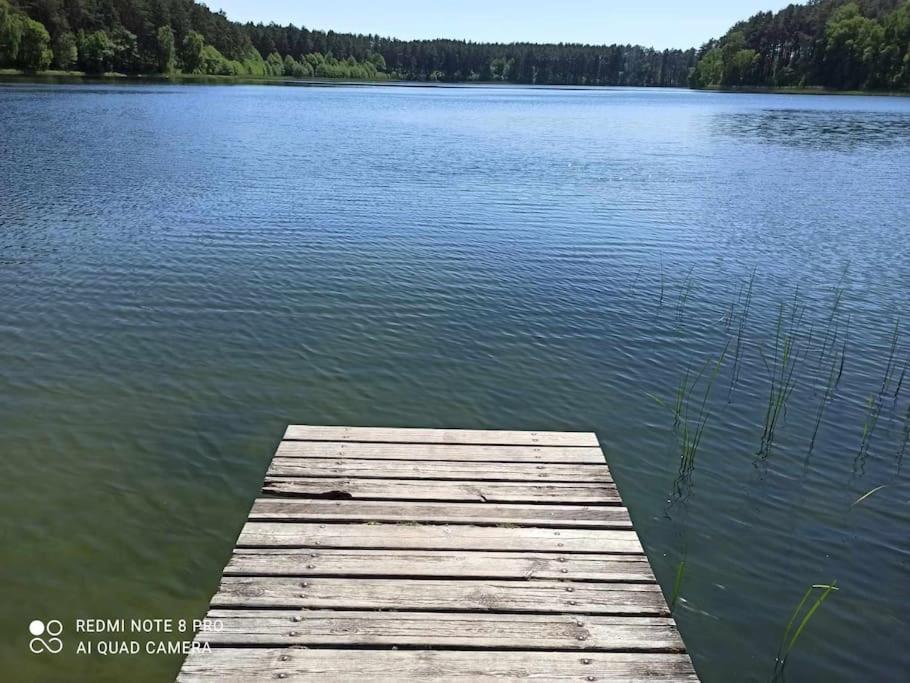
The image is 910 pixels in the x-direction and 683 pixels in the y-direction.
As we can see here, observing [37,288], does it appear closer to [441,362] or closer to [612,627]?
[441,362]

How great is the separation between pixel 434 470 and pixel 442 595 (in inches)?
70.5

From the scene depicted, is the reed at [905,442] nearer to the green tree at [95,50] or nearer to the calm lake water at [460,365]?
the calm lake water at [460,365]

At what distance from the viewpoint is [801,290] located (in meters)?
14.9

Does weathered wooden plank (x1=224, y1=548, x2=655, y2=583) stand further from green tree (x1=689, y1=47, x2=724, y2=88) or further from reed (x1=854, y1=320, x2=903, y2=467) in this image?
green tree (x1=689, y1=47, x2=724, y2=88)

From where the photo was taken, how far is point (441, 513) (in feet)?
18.5

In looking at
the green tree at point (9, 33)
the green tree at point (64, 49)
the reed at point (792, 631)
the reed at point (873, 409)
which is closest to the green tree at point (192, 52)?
the green tree at point (64, 49)

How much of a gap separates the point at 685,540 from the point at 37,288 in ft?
41.9

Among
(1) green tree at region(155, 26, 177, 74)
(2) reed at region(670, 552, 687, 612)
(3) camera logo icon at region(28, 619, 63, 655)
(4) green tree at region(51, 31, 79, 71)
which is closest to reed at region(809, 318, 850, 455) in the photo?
(2) reed at region(670, 552, 687, 612)

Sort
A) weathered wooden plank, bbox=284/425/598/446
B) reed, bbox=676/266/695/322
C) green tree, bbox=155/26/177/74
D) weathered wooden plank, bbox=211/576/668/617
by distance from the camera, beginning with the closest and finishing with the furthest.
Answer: weathered wooden plank, bbox=211/576/668/617
weathered wooden plank, bbox=284/425/598/446
reed, bbox=676/266/695/322
green tree, bbox=155/26/177/74

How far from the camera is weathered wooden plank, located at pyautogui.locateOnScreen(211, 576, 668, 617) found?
456cm

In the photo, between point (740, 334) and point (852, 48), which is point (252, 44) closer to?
point (852, 48)

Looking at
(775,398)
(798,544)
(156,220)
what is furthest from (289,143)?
(798,544)

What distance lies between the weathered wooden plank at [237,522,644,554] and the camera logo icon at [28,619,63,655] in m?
1.71

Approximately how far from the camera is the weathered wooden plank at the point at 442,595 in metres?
4.56
